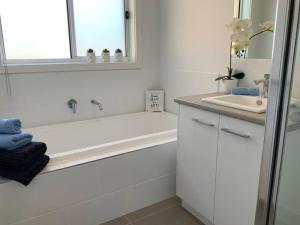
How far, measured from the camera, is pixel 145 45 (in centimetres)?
270

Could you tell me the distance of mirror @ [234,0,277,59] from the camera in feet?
5.66

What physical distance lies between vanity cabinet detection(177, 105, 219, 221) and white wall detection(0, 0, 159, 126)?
108 cm

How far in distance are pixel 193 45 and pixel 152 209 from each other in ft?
4.88

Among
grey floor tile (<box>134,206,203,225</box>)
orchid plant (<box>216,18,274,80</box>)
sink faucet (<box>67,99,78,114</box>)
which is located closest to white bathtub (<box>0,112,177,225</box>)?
grey floor tile (<box>134,206,203,225</box>)

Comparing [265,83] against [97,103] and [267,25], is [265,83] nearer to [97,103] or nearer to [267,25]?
[267,25]

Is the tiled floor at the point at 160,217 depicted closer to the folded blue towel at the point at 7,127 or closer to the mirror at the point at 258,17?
the folded blue towel at the point at 7,127

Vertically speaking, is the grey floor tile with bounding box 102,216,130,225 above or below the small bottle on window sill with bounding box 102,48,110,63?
below

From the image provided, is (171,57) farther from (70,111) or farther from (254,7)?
(70,111)

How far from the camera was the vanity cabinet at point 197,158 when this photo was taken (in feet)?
5.12

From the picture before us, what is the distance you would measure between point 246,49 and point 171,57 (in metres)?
0.92

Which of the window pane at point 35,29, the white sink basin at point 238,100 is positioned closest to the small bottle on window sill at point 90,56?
the window pane at point 35,29

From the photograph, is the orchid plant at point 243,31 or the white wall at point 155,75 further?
the white wall at point 155,75

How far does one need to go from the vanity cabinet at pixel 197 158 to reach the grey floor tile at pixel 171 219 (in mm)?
111

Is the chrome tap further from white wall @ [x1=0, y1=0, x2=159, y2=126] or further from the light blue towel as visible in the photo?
the light blue towel
